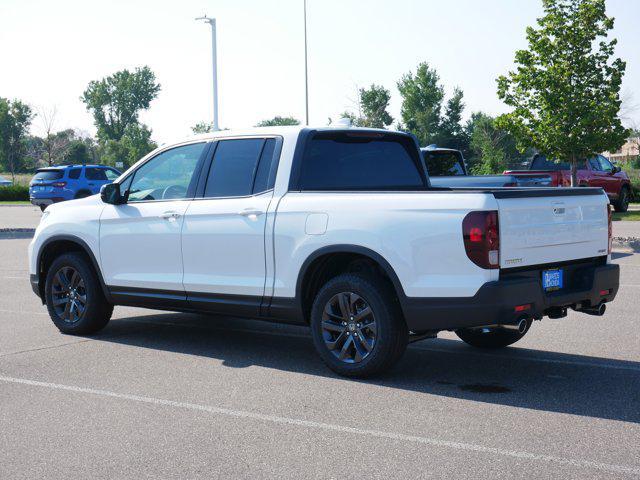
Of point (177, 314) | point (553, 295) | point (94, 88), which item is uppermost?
point (94, 88)

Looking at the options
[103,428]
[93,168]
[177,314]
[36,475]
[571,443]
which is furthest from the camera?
[93,168]

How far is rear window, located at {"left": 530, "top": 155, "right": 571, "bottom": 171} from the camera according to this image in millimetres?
26781

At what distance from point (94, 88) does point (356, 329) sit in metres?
130

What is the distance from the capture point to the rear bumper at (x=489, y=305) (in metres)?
5.89

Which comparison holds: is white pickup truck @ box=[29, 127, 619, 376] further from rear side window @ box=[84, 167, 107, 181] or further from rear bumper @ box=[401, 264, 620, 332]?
rear side window @ box=[84, 167, 107, 181]

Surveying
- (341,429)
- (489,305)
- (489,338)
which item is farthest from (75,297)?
(489,305)

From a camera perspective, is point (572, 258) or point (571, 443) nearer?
point (571, 443)

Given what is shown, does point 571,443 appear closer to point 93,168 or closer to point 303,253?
point 303,253

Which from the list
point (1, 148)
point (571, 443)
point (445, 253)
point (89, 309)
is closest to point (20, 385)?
point (89, 309)

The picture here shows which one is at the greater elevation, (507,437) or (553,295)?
(553,295)

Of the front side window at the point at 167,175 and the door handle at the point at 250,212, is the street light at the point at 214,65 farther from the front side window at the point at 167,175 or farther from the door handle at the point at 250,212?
the door handle at the point at 250,212

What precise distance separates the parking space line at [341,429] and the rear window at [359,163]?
2.14 meters

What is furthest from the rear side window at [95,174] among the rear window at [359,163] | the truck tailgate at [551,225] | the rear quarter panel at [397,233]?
the truck tailgate at [551,225]

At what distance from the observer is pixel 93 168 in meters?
33.7
